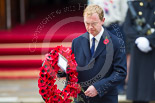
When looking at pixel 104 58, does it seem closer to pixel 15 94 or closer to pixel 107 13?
pixel 107 13

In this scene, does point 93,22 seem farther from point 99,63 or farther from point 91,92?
point 91,92

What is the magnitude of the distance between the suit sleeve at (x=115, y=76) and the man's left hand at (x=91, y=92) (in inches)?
1.0

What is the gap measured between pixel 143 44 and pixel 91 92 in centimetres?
224

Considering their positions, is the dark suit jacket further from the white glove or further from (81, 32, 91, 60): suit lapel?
the white glove

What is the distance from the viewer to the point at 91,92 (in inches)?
111

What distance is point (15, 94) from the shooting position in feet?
19.7

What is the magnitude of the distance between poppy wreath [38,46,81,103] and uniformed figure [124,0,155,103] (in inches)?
87.1

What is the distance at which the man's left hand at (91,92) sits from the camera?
9.21ft

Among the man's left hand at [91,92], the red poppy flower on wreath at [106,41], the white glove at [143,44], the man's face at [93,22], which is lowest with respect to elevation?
the man's left hand at [91,92]

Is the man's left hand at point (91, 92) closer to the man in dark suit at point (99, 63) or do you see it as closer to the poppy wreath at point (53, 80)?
the man in dark suit at point (99, 63)

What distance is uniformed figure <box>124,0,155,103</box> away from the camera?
496 centimetres

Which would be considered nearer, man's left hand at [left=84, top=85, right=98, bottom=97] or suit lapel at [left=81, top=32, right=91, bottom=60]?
man's left hand at [left=84, top=85, right=98, bottom=97]

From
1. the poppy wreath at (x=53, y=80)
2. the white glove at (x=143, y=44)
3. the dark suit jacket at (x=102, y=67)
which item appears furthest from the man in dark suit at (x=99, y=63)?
the white glove at (x=143, y=44)

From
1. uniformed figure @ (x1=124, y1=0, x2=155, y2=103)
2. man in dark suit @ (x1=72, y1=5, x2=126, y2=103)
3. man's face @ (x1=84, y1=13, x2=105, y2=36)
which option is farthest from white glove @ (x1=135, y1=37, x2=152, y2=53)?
man's face @ (x1=84, y1=13, x2=105, y2=36)
